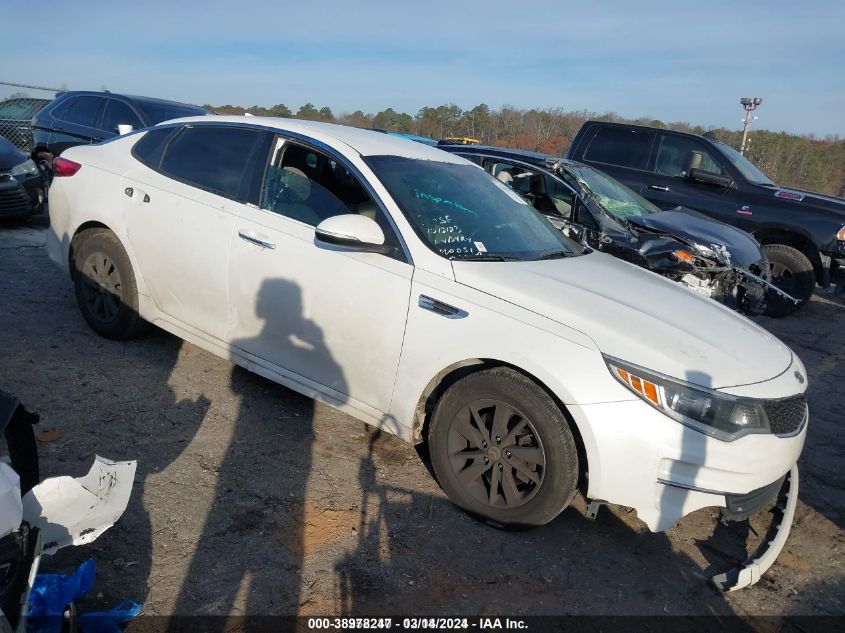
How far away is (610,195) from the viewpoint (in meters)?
7.35

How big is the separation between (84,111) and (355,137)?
765 cm

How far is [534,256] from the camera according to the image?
3.75m

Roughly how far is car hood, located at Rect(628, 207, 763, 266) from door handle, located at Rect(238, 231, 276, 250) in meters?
4.48

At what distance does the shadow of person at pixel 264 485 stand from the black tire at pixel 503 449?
70 centimetres

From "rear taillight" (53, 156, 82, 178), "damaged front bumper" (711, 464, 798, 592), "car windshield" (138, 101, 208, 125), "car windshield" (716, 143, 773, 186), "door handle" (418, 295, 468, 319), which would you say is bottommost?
"damaged front bumper" (711, 464, 798, 592)

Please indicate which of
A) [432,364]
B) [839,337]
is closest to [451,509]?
[432,364]

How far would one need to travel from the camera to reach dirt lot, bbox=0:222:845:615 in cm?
272

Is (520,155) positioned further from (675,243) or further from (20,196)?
(20,196)

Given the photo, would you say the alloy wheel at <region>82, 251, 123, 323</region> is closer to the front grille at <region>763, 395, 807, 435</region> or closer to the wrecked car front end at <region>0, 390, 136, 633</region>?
the wrecked car front end at <region>0, 390, 136, 633</region>

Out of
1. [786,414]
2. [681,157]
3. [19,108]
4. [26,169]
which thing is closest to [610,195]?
[681,157]

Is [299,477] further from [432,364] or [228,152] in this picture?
[228,152]

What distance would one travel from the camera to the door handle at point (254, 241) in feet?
12.4

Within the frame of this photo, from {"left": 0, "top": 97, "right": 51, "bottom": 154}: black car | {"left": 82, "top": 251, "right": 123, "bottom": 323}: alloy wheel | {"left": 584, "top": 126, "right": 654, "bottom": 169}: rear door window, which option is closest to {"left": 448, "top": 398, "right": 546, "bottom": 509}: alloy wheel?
{"left": 82, "top": 251, "right": 123, "bottom": 323}: alloy wheel

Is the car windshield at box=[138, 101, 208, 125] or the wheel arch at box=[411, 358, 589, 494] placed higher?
the car windshield at box=[138, 101, 208, 125]
